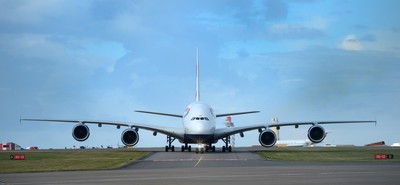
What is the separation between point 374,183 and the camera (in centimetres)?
2089

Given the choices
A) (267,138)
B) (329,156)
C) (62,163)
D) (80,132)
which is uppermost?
(80,132)

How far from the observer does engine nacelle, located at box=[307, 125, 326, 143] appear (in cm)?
5894

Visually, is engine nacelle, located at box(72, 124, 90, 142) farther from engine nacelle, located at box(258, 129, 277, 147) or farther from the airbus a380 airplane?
engine nacelle, located at box(258, 129, 277, 147)

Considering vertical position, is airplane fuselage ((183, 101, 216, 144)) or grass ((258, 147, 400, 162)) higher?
airplane fuselage ((183, 101, 216, 144))

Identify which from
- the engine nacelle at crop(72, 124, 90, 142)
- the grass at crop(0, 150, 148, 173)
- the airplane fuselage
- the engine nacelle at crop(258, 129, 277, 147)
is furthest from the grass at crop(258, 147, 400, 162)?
the engine nacelle at crop(72, 124, 90, 142)

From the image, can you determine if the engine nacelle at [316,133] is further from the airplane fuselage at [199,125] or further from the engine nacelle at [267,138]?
the airplane fuselage at [199,125]

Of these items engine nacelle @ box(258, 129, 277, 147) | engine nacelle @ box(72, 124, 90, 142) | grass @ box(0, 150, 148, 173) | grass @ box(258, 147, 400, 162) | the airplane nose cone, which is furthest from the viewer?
engine nacelle @ box(72, 124, 90, 142)

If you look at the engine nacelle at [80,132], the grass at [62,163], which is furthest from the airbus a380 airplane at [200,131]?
the grass at [62,163]

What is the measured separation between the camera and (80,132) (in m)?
60.3

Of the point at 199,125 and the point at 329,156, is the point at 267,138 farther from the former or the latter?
the point at 329,156

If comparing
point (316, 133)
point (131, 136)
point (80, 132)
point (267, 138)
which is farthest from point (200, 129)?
point (80, 132)

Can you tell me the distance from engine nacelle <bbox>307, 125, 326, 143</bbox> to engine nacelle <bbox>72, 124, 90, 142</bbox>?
68.3ft

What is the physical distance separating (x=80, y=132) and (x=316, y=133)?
22.2 meters

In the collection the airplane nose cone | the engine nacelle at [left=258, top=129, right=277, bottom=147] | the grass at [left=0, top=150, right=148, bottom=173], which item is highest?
the airplane nose cone
